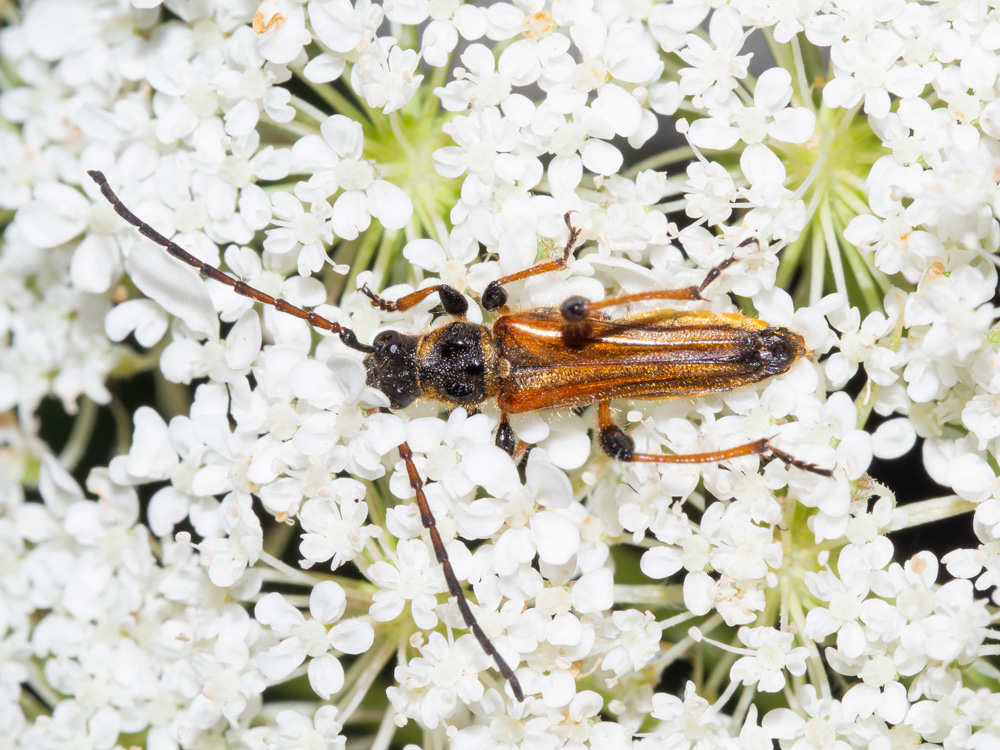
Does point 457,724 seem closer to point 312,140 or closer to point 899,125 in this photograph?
point 312,140

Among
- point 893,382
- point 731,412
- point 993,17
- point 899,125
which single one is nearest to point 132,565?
point 731,412

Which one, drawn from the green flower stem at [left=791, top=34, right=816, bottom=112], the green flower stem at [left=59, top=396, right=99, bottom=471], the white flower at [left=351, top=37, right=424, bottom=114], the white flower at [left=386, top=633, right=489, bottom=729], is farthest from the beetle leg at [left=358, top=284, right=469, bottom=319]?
the green flower stem at [left=59, top=396, right=99, bottom=471]

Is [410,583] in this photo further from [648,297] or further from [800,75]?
[800,75]

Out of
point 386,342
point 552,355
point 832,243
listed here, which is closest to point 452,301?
point 386,342

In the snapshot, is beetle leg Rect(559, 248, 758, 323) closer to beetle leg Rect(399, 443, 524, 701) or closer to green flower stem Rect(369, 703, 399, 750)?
beetle leg Rect(399, 443, 524, 701)

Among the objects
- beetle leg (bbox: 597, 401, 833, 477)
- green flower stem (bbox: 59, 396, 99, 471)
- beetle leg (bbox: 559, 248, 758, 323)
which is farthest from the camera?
green flower stem (bbox: 59, 396, 99, 471)

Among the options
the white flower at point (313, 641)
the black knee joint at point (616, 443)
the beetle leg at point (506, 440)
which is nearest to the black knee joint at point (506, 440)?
the beetle leg at point (506, 440)

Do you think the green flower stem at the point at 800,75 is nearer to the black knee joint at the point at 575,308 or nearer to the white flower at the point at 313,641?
the black knee joint at the point at 575,308
